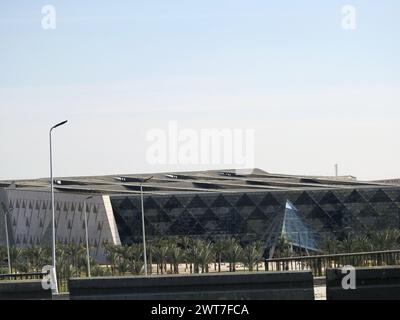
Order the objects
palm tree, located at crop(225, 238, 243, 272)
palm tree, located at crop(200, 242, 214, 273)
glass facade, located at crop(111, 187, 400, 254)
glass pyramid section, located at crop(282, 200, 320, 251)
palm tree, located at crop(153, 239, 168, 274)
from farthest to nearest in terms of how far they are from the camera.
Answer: glass facade, located at crop(111, 187, 400, 254)
glass pyramid section, located at crop(282, 200, 320, 251)
palm tree, located at crop(153, 239, 168, 274)
palm tree, located at crop(225, 238, 243, 272)
palm tree, located at crop(200, 242, 214, 273)

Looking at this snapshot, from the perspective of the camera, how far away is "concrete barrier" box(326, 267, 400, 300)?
12.0m

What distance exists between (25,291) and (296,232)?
6613cm

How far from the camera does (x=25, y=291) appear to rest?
482 inches

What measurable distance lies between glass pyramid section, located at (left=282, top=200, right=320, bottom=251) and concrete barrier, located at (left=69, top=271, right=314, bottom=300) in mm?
62764

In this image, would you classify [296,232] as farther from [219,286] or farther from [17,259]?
[219,286]

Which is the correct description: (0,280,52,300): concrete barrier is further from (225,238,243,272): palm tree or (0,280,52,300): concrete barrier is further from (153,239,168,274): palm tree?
(153,239,168,274): palm tree

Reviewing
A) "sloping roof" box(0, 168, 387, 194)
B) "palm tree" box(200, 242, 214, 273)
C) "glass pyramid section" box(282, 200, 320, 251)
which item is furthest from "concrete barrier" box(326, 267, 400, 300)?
"sloping roof" box(0, 168, 387, 194)

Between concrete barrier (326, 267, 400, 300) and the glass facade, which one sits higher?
concrete barrier (326, 267, 400, 300)

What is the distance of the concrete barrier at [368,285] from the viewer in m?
12.0

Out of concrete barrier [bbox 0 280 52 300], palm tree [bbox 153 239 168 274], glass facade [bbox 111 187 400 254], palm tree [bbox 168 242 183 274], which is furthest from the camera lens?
glass facade [bbox 111 187 400 254]

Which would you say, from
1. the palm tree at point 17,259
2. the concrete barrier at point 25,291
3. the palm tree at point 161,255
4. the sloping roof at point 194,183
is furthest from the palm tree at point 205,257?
the concrete barrier at point 25,291

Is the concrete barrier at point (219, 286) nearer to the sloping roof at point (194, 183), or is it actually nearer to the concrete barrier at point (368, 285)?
the concrete barrier at point (368, 285)

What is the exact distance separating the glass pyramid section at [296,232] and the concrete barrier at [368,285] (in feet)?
205

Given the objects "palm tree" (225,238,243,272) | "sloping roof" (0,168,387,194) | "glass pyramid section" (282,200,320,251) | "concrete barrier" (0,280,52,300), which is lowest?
"glass pyramid section" (282,200,320,251)
